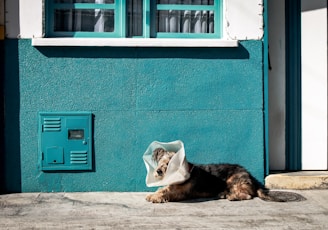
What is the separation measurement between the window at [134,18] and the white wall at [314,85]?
49.3 inches

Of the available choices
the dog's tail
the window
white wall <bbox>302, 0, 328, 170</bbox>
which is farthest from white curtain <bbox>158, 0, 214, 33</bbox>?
the dog's tail

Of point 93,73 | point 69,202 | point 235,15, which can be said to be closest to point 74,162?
point 69,202

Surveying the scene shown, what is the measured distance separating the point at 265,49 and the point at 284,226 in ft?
8.22

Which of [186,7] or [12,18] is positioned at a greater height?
[186,7]

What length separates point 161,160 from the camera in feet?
22.3

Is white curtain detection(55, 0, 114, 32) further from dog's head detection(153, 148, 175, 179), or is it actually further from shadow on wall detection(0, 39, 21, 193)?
dog's head detection(153, 148, 175, 179)

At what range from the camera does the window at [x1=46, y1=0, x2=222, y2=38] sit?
7.49 meters

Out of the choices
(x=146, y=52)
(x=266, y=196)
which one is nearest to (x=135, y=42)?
(x=146, y=52)

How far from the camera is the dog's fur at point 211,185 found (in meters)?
6.90

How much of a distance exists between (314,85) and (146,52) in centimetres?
231

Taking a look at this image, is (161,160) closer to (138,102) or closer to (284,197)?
(138,102)

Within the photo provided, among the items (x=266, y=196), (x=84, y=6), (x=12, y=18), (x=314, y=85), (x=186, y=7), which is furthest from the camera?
(x=314, y=85)

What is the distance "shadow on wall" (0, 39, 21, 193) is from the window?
1.68 feet

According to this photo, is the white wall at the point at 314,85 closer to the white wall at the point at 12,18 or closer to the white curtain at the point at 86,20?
the white curtain at the point at 86,20
